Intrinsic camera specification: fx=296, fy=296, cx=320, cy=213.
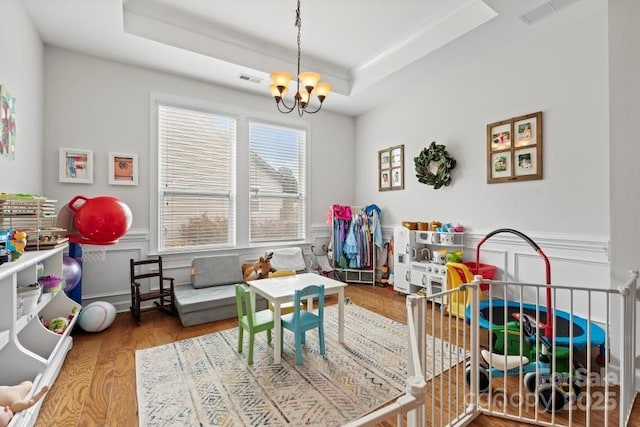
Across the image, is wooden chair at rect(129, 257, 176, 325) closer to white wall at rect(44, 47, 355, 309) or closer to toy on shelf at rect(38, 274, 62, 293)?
white wall at rect(44, 47, 355, 309)

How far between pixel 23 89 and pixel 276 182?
3.02 meters

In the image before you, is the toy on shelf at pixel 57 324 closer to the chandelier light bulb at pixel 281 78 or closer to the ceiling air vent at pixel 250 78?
the chandelier light bulb at pixel 281 78

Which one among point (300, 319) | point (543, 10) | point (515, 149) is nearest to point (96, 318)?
point (300, 319)

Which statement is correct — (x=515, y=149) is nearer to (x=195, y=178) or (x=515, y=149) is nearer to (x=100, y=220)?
(x=195, y=178)

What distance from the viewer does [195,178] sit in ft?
13.6

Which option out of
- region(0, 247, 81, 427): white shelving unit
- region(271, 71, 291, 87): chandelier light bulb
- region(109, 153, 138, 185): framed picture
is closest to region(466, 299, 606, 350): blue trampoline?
region(271, 71, 291, 87): chandelier light bulb

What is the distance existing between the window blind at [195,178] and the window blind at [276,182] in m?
0.36

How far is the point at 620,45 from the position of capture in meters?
2.26

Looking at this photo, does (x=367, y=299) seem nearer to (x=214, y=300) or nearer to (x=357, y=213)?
(x=357, y=213)

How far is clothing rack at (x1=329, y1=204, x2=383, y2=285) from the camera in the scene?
505 centimetres

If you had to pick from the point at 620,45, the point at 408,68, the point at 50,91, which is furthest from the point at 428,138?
the point at 50,91

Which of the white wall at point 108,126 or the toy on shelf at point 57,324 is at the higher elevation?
the white wall at point 108,126

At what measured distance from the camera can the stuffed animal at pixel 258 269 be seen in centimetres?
415

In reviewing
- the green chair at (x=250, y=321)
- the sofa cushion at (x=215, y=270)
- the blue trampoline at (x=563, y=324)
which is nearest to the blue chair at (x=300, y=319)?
the green chair at (x=250, y=321)
